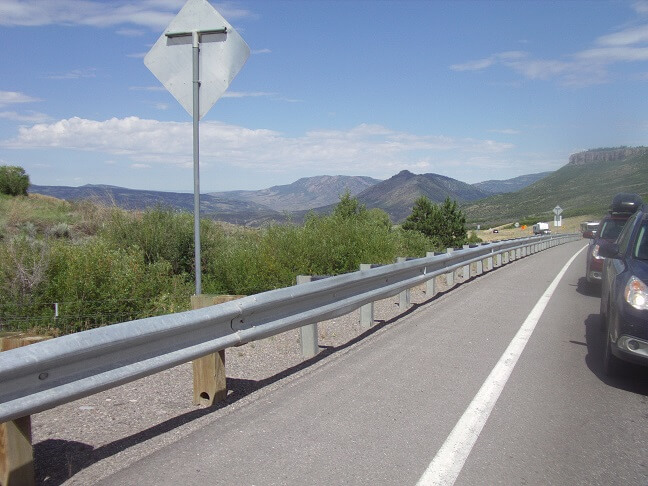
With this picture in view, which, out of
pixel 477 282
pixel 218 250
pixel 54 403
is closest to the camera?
pixel 54 403

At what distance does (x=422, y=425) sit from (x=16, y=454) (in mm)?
2792

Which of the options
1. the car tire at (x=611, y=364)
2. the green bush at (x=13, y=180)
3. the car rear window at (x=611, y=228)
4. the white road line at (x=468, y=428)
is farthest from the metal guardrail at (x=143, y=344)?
the green bush at (x=13, y=180)

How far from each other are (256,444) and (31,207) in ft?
86.0

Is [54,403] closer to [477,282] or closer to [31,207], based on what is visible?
[477,282]

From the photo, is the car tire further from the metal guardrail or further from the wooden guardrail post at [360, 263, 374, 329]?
the wooden guardrail post at [360, 263, 374, 329]

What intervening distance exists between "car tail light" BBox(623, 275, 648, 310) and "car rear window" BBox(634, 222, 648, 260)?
108 centimetres

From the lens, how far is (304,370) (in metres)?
6.55

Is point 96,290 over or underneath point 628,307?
underneath

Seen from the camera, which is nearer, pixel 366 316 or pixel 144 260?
pixel 366 316

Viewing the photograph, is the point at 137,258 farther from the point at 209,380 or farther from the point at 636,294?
the point at 636,294

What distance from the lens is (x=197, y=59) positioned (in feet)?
22.2

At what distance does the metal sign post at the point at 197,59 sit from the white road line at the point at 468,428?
120 inches

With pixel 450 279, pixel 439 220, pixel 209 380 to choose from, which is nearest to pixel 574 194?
pixel 439 220

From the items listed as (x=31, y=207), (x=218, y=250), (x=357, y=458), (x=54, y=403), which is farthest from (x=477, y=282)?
(x=31, y=207)
